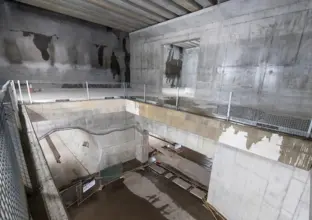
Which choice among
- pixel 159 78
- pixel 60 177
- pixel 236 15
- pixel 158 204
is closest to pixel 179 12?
pixel 236 15

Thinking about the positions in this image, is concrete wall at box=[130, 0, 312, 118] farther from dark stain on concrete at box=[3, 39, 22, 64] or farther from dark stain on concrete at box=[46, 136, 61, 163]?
dark stain on concrete at box=[3, 39, 22, 64]

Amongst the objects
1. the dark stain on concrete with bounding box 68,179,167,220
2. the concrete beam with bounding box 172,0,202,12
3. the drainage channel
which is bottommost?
the dark stain on concrete with bounding box 68,179,167,220

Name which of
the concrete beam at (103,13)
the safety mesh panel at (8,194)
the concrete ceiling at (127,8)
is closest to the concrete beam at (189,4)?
the concrete ceiling at (127,8)

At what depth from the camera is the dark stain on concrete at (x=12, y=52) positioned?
6.03m

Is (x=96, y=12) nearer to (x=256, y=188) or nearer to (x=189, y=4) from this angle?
(x=189, y=4)

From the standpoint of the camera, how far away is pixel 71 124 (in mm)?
5184

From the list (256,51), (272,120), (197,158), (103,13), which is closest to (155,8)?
(103,13)

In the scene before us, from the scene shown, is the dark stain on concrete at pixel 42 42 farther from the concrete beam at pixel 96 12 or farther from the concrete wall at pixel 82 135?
the concrete wall at pixel 82 135

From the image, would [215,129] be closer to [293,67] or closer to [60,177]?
[293,67]

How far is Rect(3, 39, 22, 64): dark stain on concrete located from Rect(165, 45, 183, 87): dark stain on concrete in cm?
662

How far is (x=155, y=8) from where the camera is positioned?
5.51 meters

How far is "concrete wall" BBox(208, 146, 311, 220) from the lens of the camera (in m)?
2.82

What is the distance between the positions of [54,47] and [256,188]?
364 inches

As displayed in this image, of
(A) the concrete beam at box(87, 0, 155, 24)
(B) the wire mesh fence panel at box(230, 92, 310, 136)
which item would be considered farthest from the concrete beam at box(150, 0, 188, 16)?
(B) the wire mesh fence panel at box(230, 92, 310, 136)
